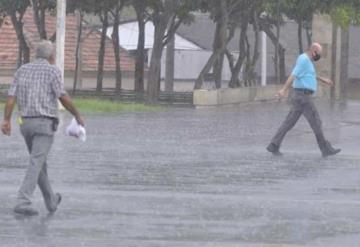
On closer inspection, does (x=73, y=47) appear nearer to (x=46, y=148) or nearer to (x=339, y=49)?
(x=339, y=49)

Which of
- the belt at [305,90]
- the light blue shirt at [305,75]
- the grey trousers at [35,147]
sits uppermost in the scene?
the light blue shirt at [305,75]

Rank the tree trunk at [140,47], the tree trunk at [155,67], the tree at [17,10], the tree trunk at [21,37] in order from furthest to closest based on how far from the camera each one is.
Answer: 1. the tree trunk at [21,37]
2. the tree trunk at [140,47]
3. the tree at [17,10]
4. the tree trunk at [155,67]

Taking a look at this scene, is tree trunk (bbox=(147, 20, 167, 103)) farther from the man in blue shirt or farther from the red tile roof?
the man in blue shirt

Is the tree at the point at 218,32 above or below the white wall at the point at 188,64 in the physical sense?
above

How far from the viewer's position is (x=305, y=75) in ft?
59.4

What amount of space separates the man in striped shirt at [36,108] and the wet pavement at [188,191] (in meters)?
0.33

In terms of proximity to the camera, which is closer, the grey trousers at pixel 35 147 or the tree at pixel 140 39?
the grey trousers at pixel 35 147

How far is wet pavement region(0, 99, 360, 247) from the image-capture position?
10648 millimetres

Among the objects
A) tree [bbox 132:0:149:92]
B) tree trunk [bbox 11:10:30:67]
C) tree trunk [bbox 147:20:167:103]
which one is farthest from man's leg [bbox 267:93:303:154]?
tree trunk [bbox 11:10:30:67]

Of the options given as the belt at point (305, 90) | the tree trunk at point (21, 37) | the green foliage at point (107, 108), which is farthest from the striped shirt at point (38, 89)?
the tree trunk at point (21, 37)

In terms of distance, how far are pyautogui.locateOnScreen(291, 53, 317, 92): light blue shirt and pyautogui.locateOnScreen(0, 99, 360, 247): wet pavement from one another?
1.12m

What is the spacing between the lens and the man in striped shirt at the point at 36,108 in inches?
455

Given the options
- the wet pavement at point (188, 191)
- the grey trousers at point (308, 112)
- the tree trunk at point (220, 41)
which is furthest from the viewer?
the tree trunk at point (220, 41)

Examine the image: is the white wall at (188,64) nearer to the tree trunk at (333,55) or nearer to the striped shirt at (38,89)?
the tree trunk at (333,55)
